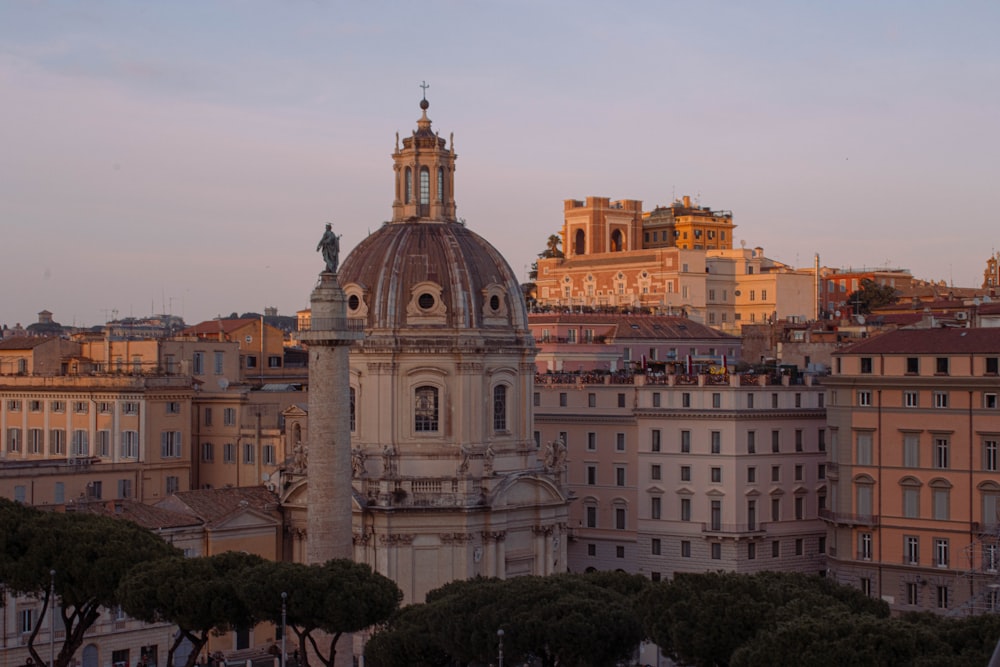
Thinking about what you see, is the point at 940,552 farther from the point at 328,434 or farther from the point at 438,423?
the point at 328,434

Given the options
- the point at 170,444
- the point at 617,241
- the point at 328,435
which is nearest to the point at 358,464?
the point at 170,444

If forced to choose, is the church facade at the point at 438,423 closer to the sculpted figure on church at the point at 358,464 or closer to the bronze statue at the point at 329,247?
the sculpted figure on church at the point at 358,464

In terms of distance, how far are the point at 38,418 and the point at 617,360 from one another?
104 feet

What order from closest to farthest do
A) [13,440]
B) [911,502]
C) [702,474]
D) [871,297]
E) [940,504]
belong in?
1. [940,504]
2. [911,502]
3. [702,474]
4. [13,440]
5. [871,297]

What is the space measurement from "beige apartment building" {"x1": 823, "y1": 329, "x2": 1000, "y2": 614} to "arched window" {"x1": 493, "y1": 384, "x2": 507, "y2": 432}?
527 inches

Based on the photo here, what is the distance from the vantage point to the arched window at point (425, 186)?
266 feet

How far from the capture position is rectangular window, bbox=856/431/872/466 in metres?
74.7

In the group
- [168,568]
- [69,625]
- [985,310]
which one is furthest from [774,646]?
[985,310]

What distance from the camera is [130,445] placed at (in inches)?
3280

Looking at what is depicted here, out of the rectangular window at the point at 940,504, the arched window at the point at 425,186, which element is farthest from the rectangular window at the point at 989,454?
the arched window at the point at 425,186

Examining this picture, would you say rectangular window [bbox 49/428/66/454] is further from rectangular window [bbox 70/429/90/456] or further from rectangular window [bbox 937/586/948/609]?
rectangular window [bbox 937/586/948/609]

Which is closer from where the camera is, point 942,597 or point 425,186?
point 942,597

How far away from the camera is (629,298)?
408ft

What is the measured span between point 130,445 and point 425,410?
1505 centimetres
